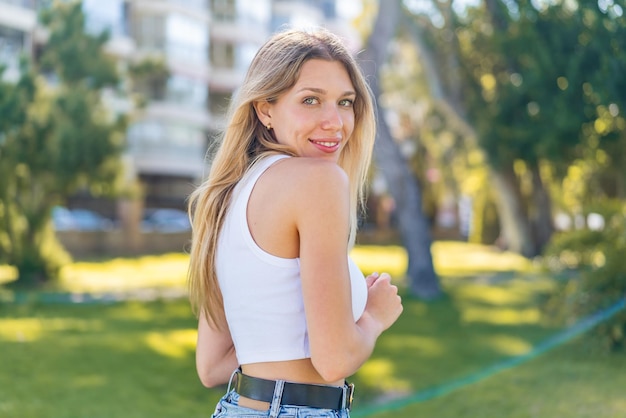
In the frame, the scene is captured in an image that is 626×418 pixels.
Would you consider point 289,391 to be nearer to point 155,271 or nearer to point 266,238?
point 266,238

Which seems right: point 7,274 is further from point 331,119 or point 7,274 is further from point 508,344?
point 331,119

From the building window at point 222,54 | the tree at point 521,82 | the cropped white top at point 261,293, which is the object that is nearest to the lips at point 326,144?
the cropped white top at point 261,293

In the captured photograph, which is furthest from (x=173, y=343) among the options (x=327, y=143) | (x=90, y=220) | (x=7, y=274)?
(x=90, y=220)

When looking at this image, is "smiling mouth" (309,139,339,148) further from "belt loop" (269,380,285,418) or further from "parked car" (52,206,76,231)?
"parked car" (52,206,76,231)

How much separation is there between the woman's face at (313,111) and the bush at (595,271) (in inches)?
283

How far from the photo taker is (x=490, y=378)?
8500 millimetres

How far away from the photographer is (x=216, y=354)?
2.18m

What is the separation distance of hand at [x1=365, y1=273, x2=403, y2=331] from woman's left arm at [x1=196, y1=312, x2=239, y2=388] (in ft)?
1.40

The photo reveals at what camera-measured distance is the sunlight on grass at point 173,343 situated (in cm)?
939

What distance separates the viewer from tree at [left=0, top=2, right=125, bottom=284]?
16.5 meters

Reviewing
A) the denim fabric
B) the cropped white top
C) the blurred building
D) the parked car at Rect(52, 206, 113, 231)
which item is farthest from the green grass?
the blurred building

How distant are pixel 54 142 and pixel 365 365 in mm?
9724

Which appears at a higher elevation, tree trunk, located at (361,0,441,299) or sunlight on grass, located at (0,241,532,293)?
tree trunk, located at (361,0,441,299)

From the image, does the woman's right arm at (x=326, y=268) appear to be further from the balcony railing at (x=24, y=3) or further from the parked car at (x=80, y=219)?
the balcony railing at (x=24, y=3)
